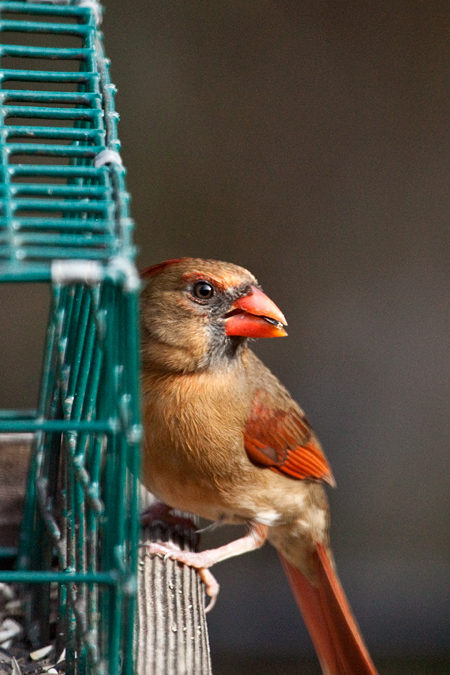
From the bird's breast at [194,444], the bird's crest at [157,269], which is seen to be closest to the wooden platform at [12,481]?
the bird's breast at [194,444]

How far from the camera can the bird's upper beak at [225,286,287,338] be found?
2449mm

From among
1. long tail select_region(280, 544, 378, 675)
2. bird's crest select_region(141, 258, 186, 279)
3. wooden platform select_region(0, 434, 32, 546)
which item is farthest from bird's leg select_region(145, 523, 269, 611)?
bird's crest select_region(141, 258, 186, 279)

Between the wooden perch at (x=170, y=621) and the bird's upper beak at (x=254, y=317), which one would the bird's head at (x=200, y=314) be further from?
the wooden perch at (x=170, y=621)

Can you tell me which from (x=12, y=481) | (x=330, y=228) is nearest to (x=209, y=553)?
(x=12, y=481)

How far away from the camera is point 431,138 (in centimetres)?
496

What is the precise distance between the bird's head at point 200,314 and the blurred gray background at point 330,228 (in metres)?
2.23

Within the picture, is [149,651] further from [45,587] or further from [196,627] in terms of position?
[45,587]

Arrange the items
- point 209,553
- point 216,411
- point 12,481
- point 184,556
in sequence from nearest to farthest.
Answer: point 184,556 → point 209,553 → point 12,481 → point 216,411

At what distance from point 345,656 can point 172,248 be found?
2595 millimetres

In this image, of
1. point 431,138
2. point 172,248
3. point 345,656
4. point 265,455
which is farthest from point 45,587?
point 431,138

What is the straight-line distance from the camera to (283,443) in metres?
2.68

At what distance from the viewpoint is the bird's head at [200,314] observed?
8.12 feet

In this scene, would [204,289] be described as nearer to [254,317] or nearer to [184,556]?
[254,317]

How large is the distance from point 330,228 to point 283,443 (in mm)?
2507
